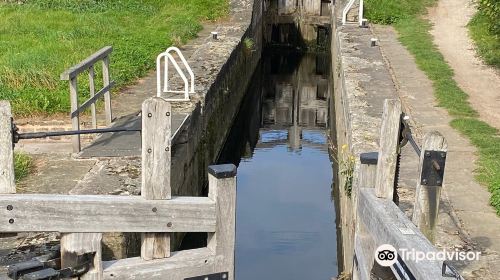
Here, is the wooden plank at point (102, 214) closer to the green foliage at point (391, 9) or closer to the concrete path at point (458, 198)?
the concrete path at point (458, 198)

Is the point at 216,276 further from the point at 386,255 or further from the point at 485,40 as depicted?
the point at 485,40

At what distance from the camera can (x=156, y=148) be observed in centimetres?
372

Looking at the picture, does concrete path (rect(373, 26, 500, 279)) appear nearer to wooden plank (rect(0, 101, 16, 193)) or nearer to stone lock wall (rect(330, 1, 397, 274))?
stone lock wall (rect(330, 1, 397, 274))

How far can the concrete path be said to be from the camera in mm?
4723

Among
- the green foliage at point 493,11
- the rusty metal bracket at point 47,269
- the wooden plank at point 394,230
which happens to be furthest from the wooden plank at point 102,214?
the green foliage at point 493,11

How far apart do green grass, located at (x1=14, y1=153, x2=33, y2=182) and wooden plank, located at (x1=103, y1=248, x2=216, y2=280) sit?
7.96 feet

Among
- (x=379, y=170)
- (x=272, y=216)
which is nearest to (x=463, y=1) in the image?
(x=272, y=216)

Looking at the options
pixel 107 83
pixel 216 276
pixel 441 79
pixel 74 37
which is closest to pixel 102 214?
pixel 216 276

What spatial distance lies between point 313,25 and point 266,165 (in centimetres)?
969

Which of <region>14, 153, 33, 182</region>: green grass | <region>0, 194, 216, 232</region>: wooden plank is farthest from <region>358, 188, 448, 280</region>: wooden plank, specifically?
<region>14, 153, 33, 182</region>: green grass

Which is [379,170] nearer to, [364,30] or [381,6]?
[364,30]

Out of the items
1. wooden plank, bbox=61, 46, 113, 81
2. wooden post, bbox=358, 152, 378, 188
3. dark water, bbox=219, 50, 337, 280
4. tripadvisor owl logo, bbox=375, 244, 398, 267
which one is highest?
wooden plank, bbox=61, 46, 113, 81

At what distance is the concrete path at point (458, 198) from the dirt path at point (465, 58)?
0.76 metres

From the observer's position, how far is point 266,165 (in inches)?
441
